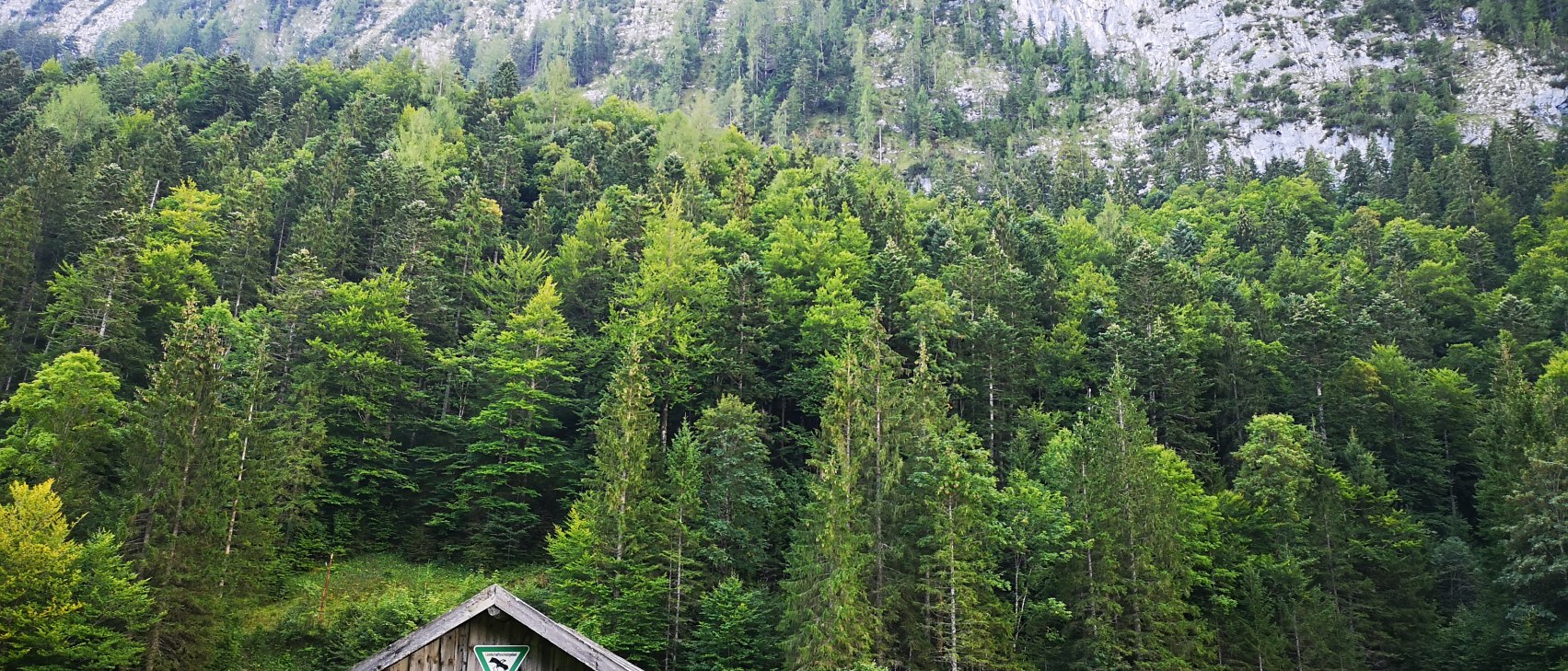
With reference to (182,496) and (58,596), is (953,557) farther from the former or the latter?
(58,596)

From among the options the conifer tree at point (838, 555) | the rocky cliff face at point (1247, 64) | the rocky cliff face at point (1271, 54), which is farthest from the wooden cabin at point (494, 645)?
the rocky cliff face at point (1271, 54)

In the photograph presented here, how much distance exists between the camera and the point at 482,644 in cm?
1034

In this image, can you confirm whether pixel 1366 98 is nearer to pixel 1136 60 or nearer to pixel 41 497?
pixel 1136 60

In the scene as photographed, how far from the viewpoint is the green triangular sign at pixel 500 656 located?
977 cm

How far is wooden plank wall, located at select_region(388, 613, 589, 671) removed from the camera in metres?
10.3

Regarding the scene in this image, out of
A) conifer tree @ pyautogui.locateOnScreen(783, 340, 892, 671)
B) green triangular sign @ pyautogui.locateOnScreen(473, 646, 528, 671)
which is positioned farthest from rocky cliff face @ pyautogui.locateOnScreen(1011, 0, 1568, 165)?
green triangular sign @ pyautogui.locateOnScreen(473, 646, 528, 671)

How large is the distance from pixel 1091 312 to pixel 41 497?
165 feet

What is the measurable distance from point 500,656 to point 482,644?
1.66ft

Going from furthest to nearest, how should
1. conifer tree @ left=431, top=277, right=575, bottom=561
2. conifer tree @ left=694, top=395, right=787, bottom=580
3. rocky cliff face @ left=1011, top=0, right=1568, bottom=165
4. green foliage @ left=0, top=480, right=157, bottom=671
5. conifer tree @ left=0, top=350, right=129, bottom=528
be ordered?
rocky cliff face @ left=1011, top=0, right=1568, bottom=165
conifer tree @ left=431, top=277, right=575, bottom=561
conifer tree @ left=694, top=395, right=787, bottom=580
conifer tree @ left=0, top=350, right=129, bottom=528
green foliage @ left=0, top=480, right=157, bottom=671

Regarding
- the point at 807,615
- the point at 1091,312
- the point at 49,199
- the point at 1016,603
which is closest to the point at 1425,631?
the point at 1016,603

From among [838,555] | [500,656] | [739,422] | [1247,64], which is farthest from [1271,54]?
[500,656]

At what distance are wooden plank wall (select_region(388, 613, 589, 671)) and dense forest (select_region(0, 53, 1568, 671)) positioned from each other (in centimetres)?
1994

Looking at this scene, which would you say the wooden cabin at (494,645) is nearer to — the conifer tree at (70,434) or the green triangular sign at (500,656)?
the green triangular sign at (500,656)

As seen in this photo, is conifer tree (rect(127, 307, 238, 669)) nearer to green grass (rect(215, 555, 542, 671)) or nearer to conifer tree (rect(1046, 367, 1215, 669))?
green grass (rect(215, 555, 542, 671))
